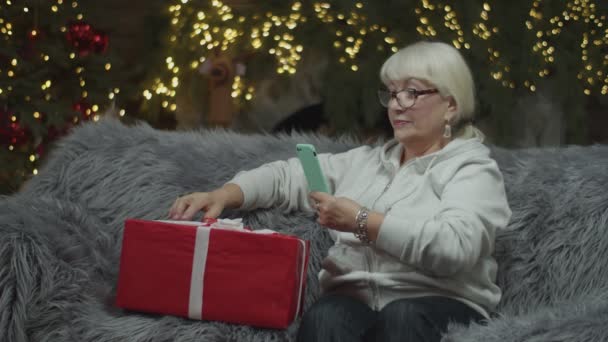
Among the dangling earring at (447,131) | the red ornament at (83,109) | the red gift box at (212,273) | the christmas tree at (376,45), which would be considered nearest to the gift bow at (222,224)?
the red gift box at (212,273)

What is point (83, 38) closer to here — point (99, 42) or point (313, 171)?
point (99, 42)

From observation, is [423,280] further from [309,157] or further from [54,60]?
[54,60]

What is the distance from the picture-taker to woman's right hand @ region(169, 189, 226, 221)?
1.77 m

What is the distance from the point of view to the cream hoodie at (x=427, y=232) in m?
1.51

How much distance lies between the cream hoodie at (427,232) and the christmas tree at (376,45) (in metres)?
1.48

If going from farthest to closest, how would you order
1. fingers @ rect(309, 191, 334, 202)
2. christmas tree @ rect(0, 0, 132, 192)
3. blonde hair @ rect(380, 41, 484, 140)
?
christmas tree @ rect(0, 0, 132, 192), blonde hair @ rect(380, 41, 484, 140), fingers @ rect(309, 191, 334, 202)

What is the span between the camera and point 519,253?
Result: 1.76 metres

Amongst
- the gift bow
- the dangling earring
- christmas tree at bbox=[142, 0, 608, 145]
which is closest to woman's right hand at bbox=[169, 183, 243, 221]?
the gift bow

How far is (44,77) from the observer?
334 cm

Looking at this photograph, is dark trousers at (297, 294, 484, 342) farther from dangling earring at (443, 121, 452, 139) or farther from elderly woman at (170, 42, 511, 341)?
dangling earring at (443, 121, 452, 139)

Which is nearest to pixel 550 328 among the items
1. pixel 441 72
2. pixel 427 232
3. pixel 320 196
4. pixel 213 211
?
pixel 427 232

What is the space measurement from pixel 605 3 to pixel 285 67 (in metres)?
1.38

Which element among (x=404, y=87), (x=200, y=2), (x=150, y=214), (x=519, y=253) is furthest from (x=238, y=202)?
(x=200, y=2)

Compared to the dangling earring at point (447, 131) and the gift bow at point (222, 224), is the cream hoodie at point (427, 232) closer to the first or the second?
the dangling earring at point (447, 131)
